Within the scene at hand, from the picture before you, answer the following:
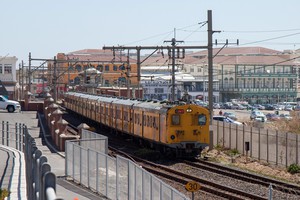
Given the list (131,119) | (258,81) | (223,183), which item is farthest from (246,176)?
(258,81)

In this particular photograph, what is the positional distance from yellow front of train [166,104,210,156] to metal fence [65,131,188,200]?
25.7 ft

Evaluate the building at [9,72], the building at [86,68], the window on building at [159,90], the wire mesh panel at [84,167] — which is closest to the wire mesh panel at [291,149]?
the wire mesh panel at [84,167]

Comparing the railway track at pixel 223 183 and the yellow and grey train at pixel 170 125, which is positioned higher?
the yellow and grey train at pixel 170 125

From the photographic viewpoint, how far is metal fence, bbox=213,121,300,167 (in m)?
32.2

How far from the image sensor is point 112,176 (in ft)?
65.2

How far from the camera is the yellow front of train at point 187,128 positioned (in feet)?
104

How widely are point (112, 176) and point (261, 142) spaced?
16.6 meters

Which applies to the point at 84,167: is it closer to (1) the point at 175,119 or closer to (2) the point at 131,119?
(1) the point at 175,119

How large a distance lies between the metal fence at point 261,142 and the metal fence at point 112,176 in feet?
37.4

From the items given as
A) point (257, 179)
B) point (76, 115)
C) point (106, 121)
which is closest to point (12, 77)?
point (76, 115)

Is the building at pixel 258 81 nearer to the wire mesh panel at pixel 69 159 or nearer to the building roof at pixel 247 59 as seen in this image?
the building roof at pixel 247 59

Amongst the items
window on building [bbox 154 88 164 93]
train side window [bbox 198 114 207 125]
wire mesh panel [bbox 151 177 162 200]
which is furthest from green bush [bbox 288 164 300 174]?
window on building [bbox 154 88 164 93]

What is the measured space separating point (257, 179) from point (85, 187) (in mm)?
7053

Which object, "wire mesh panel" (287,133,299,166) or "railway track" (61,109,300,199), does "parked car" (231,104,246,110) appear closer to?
"wire mesh panel" (287,133,299,166)
